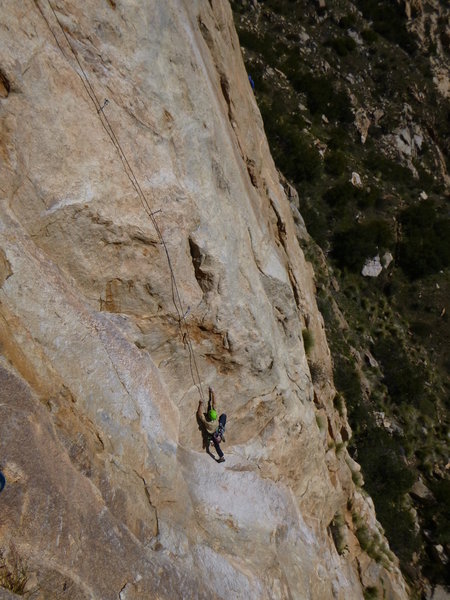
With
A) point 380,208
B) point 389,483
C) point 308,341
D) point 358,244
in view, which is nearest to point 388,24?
point 380,208

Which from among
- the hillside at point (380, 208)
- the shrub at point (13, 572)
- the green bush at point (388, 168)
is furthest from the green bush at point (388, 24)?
the shrub at point (13, 572)

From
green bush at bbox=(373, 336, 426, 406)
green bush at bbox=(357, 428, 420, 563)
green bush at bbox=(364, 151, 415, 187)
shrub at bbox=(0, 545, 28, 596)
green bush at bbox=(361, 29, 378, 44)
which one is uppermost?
green bush at bbox=(361, 29, 378, 44)

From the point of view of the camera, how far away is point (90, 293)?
8.25m

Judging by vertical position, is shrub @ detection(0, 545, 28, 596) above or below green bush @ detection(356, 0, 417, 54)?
below

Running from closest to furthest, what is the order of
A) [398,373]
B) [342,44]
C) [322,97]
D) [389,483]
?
[389,483], [398,373], [322,97], [342,44]

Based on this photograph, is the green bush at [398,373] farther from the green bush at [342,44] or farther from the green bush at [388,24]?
the green bush at [388,24]

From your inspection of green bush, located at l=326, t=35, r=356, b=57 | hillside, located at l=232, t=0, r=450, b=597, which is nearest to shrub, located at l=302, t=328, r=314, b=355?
hillside, located at l=232, t=0, r=450, b=597

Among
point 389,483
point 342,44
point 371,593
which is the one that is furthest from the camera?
point 342,44

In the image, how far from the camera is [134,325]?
8.76 meters

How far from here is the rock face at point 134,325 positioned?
611cm

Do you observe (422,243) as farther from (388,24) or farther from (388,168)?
(388,24)

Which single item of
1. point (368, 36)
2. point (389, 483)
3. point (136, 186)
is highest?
point (368, 36)

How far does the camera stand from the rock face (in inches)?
240

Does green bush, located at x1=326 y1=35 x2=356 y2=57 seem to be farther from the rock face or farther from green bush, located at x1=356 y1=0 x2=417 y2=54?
the rock face
